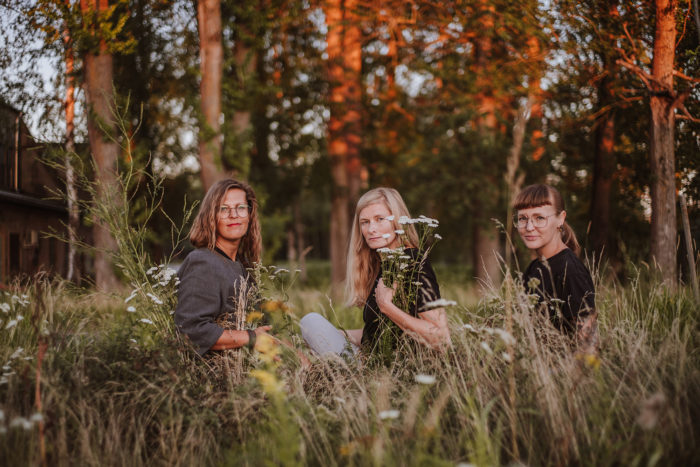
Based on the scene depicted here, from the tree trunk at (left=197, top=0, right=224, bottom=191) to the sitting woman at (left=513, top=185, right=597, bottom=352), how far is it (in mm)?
4632

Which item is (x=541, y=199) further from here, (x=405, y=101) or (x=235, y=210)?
(x=405, y=101)

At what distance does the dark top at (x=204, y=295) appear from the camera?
3.07m

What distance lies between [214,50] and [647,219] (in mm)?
6236

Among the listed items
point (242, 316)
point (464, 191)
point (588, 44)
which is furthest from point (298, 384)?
point (464, 191)

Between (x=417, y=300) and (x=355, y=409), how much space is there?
2.75 feet

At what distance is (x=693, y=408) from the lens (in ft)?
7.68

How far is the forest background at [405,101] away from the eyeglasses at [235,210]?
60cm

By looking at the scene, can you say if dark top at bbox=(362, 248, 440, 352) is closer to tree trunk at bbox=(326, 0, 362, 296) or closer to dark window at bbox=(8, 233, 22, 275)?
dark window at bbox=(8, 233, 22, 275)

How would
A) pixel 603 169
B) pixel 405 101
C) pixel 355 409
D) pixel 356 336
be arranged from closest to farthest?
pixel 355 409 < pixel 356 336 < pixel 603 169 < pixel 405 101

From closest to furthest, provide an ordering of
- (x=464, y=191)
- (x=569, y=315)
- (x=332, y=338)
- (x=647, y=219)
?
(x=569, y=315) < (x=332, y=338) < (x=647, y=219) < (x=464, y=191)

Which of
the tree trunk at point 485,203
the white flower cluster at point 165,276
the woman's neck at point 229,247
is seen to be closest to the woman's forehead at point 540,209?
the woman's neck at point 229,247

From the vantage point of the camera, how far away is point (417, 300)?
10.2 ft

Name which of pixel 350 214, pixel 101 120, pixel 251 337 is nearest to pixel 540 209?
pixel 251 337

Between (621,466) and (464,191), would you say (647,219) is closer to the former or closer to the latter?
(464,191)
